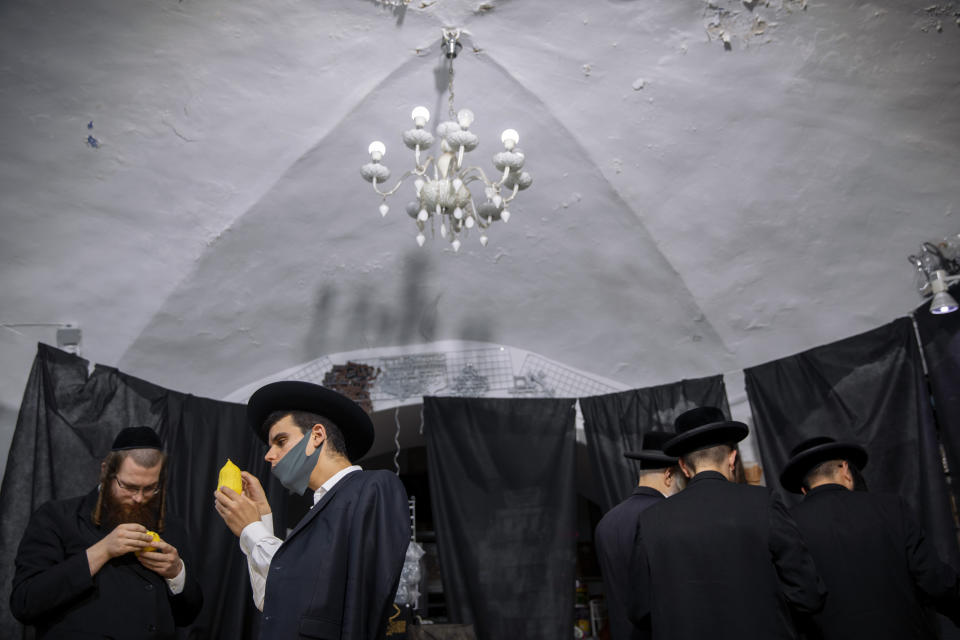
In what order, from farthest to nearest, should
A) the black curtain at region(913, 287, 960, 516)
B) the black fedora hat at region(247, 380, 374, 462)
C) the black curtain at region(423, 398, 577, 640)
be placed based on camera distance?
the black curtain at region(423, 398, 577, 640) → the black curtain at region(913, 287, 960, 516) → the black fedora hat at region(247, 380, 374, 462)

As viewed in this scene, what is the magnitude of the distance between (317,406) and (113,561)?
40.1 inches

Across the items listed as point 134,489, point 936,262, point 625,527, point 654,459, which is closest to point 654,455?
point 654,459

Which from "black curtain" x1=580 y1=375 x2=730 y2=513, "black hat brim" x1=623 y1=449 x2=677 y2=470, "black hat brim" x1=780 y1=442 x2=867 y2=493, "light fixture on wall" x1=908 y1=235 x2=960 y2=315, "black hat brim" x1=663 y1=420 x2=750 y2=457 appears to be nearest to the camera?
"black hat brim" x1=663 y1=420 x2=750 y2=457

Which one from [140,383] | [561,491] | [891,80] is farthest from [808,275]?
[140,383]

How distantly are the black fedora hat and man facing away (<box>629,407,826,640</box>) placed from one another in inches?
42.8

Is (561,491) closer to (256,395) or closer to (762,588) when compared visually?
(762,588)

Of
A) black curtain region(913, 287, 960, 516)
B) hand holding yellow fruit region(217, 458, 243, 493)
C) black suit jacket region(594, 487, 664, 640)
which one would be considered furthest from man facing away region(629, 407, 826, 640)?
black curtain region(913, 287, 960, 516)

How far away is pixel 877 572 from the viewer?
10.0 ft

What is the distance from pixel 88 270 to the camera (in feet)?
16.0

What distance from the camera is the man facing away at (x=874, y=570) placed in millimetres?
3006

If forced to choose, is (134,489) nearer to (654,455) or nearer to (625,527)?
(625,527)

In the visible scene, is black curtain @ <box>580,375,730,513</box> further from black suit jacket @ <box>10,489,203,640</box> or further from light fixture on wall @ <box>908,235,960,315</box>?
black suit jacket @ <box>10,489,203,640</box>

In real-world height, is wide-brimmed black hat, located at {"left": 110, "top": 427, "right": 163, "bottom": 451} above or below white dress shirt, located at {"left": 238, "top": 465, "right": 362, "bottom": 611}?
above

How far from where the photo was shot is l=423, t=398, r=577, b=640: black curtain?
511 centimetres
